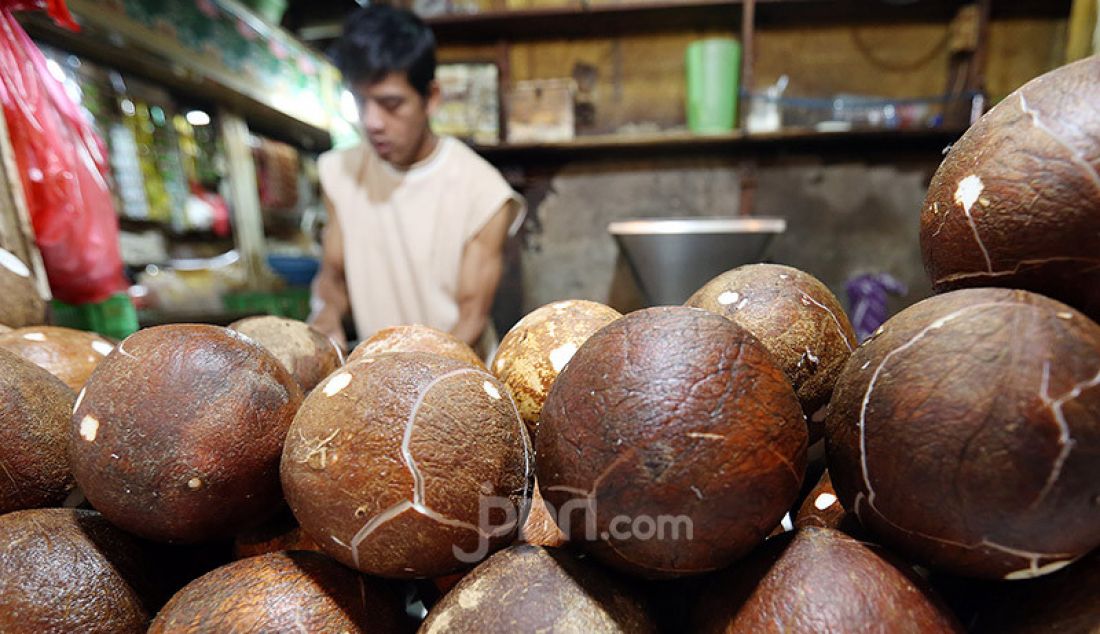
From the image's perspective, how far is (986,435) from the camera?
616 mm

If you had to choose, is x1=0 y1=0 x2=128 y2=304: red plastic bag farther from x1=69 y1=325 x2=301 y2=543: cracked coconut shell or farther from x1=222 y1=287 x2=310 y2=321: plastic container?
x1=69 y1=325 x2=301 y2=543: cracked coconut shell

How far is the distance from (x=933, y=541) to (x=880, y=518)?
62 mm

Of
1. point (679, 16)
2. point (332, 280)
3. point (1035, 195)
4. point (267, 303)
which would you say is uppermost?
point (679, 16)

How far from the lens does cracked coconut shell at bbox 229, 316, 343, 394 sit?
130 centimetres

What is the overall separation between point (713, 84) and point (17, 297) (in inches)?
153

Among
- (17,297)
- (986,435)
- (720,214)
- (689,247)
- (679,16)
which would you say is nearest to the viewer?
(986,435)

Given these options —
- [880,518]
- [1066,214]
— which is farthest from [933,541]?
[1066,214]

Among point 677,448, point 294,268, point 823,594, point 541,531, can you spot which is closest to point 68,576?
point 541,531

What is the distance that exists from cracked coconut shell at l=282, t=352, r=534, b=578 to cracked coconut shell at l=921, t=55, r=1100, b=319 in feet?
2.46

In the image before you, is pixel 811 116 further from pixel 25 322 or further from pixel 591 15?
pixel 25 322

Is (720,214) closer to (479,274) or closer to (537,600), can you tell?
(479,274)

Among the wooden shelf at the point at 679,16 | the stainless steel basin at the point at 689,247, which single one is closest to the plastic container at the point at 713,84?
the wooden shelf at the point at 679,16

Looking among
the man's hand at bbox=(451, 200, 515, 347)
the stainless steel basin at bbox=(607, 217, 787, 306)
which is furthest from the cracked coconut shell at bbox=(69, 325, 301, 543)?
the stainless steel basin at bbox=(607, 217, 787, 306)

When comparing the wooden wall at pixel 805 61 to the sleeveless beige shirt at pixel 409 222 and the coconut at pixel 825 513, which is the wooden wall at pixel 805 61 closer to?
the sleeveless beige shirt at pixel 409 222
